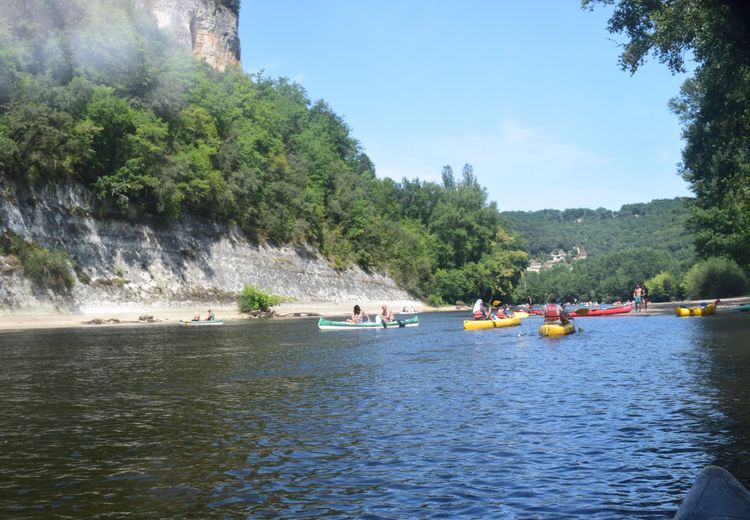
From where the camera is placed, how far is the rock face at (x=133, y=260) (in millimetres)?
54125

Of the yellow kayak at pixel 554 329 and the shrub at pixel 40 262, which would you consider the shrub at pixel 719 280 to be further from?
the shrub at pixel 40 262

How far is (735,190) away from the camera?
48156 millimetres

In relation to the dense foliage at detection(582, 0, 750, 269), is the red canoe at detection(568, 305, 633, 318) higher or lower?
lower

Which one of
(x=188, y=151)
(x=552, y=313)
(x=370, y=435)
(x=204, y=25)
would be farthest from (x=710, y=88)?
(x=204, y=25)

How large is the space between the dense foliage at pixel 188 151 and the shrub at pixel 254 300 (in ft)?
33.8

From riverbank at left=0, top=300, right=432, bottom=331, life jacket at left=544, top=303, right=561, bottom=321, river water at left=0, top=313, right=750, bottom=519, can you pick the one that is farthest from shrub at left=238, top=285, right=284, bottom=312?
river water at left=0, top=313, right=750, bottom=519

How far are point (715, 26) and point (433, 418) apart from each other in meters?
19.5

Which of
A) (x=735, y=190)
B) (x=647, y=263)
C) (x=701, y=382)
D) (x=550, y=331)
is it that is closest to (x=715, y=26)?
(x=701, y=382)

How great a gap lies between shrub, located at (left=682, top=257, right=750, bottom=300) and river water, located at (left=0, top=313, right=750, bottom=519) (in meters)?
65.9

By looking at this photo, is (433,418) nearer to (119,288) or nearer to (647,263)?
(119,288)

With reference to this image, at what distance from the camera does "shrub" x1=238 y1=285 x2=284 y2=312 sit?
68062 mm

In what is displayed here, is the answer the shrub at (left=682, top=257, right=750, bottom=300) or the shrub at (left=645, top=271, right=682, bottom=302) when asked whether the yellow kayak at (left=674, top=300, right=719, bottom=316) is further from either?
the shrub at (left=645, top=271, right=682, bottom=302)

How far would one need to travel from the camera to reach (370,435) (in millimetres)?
12570

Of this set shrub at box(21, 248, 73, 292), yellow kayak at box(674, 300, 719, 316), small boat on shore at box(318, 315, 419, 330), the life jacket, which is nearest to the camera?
the life jacket
